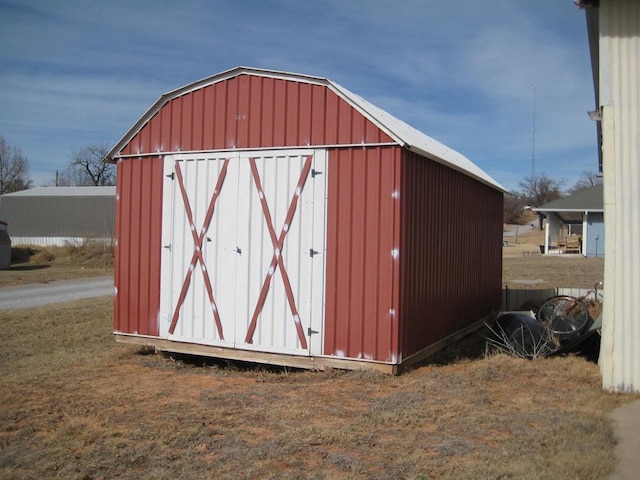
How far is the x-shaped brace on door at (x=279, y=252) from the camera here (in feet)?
24.2

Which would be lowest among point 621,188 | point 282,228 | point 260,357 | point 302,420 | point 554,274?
point 302,420

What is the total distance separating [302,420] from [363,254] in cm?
226

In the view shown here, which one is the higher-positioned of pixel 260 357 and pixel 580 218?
pixel 580 218

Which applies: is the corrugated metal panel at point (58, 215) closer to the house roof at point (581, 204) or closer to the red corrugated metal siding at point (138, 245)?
the house roof at point (581, 204)

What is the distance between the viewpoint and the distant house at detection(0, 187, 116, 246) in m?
36.8

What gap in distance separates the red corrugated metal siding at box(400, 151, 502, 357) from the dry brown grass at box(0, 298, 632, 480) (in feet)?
2.00

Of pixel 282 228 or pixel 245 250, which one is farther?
pixel 245 250

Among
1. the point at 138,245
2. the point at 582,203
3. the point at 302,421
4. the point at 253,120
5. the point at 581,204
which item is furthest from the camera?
the point at 582,203

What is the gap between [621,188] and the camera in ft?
20.0

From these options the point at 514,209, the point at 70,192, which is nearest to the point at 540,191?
→ the point at 514,209

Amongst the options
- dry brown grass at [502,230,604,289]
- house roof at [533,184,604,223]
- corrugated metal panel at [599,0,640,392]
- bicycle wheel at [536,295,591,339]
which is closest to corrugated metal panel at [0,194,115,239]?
dry brown grass at [502,230,604,289]

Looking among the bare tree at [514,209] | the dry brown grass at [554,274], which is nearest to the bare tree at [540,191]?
the bare tree at [514,209]

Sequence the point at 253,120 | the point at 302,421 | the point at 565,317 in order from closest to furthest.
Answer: the point at 302,421 < the point at 253,120 < the point at 565,317

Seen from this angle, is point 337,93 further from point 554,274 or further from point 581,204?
point 581,204
